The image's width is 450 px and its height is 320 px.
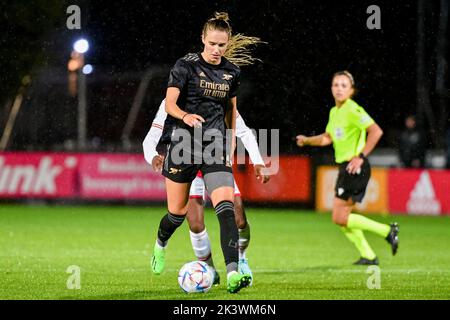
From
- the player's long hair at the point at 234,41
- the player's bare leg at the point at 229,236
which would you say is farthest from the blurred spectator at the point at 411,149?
the player's bare leg at the point at 229,236

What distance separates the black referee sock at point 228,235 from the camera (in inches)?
307

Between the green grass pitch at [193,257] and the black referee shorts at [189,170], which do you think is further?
the green grass pitch at [193,257]

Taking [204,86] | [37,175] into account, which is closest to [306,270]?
[204,86]

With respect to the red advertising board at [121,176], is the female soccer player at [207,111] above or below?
above

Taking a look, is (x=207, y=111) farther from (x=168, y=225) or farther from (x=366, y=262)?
(x=366, y=262)

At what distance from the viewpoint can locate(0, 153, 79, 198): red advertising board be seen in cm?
2108

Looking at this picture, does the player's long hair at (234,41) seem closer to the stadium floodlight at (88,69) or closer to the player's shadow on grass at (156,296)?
the player's shadow on grass at (156,296)

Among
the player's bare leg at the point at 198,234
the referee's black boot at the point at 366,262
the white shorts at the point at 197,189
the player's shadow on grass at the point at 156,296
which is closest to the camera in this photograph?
the player's shadow on grass at the point at 156,296

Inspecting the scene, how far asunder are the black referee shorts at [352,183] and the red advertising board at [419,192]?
8.75 meters

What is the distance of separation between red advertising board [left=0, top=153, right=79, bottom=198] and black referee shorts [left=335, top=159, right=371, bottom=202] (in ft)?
34.7

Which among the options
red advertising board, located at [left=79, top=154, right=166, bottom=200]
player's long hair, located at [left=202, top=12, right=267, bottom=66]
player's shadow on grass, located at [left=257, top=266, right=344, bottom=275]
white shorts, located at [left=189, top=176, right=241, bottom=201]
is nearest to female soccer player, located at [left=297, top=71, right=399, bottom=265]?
player's shadow on grass, located at [left=257, top=266, right=344, bottom=275]

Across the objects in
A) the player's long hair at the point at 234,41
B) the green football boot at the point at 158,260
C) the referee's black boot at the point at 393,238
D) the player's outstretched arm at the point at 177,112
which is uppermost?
the player's long hair at the point at 234,41

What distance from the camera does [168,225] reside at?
8727mm
